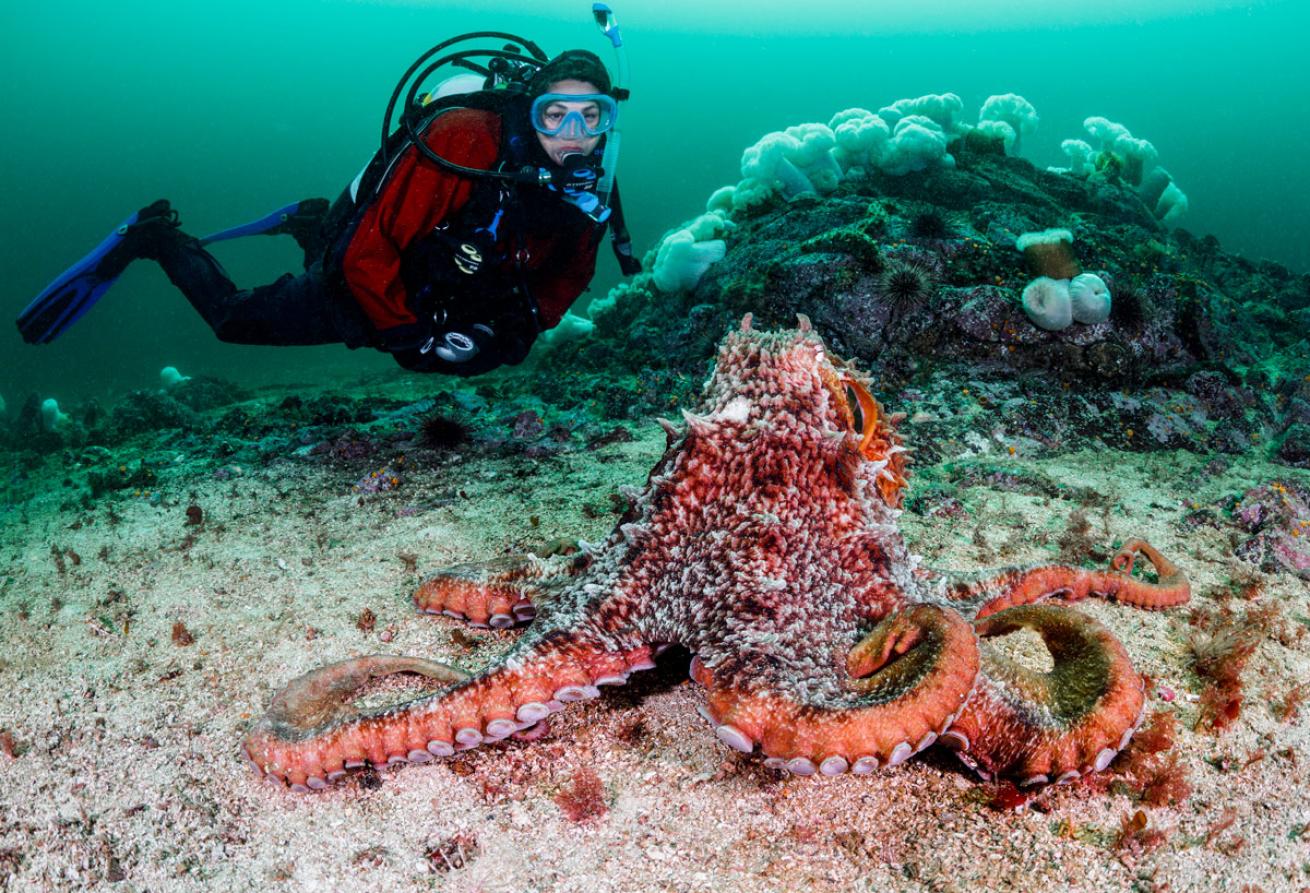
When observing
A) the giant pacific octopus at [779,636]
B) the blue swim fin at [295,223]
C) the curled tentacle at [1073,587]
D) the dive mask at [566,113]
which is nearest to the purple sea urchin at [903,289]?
the dive mask at [566,113]

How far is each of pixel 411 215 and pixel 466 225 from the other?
0.46 m

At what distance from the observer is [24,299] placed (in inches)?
2697

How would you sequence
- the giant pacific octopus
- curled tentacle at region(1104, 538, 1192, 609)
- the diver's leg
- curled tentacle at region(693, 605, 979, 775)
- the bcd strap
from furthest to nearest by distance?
the bcd strap → the diver's leg → curled tentacle at region(1104, 538, 1192, 609) → the giant pacific octopus → curled tentacle at region(693, 605, 979, 775)

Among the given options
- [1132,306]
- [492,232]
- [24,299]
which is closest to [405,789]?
[492,232]

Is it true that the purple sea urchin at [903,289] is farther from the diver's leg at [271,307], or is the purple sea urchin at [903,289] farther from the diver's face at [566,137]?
the diver's leg at [271,307]

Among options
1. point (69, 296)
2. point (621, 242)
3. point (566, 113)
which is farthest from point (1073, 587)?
point (69, 296)

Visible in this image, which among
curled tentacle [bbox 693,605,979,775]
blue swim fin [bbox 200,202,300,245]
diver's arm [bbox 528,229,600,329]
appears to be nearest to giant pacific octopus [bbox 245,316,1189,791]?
curled tentacle [bbox 693,605,979,775]

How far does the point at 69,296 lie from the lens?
774 cm

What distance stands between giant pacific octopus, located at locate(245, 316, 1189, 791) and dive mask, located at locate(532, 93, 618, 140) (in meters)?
3.87

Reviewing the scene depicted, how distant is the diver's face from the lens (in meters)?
5.85

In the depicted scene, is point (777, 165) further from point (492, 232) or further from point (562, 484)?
point (562, 484)

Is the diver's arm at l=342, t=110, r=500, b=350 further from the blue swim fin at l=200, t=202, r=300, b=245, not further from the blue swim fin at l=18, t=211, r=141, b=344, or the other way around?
the blue swim fin at l=18, t=211, r=141, b=344

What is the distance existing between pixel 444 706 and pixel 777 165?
37.5ft

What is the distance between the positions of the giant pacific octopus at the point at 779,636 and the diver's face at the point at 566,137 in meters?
3.87
